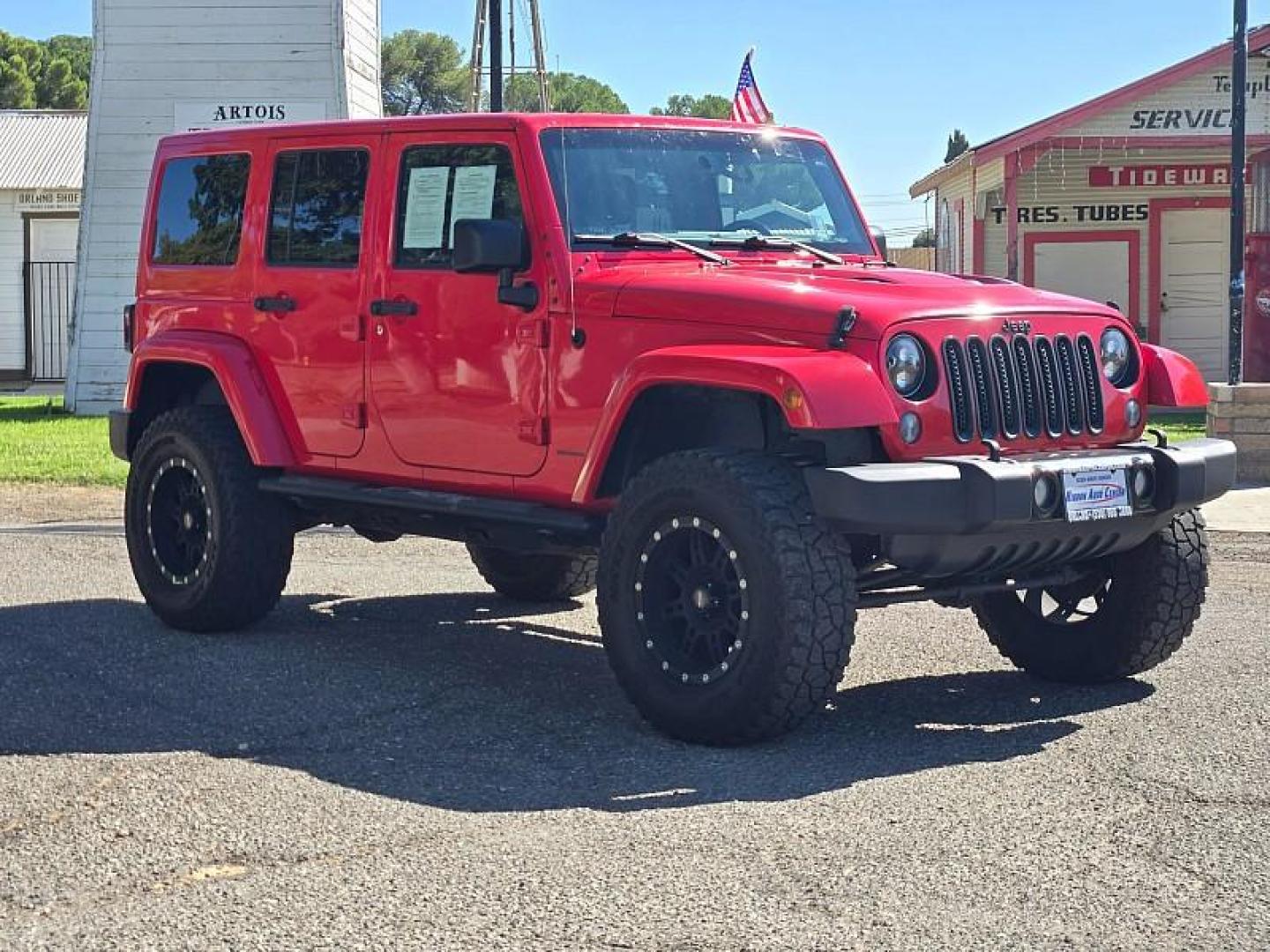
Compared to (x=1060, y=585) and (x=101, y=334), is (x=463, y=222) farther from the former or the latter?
(x=101, y=334)

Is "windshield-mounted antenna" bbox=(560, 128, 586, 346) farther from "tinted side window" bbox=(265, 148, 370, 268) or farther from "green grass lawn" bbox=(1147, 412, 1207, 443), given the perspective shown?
"green grass lawn" bbox=(1147, 412, 1207, 443)

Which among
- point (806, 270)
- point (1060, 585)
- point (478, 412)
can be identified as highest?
point (806, 270)

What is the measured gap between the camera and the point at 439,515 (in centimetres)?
762

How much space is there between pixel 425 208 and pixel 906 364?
7.43 feet

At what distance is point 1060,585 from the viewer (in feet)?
24.1

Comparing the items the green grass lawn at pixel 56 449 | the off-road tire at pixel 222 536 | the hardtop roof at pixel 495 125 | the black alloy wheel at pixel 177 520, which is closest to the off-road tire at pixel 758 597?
the hardtop roof at pixel 495 125

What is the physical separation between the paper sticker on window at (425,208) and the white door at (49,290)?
24047 millimetres

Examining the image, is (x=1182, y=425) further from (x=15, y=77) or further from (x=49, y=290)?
(x=15, y=77)

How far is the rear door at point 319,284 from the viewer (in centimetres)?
795

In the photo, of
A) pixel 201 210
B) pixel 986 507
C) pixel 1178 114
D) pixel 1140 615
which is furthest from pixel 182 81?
pixel 986 507

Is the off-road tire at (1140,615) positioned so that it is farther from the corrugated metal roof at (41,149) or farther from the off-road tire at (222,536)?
the corrugated metal roof at (41,149)

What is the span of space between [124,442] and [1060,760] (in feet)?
15.7

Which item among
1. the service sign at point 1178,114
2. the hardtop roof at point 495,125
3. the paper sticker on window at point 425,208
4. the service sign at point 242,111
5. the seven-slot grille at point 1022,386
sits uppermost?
the service sign at point 1178,114

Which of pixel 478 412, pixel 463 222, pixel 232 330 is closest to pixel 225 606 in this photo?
pixel 232 330
